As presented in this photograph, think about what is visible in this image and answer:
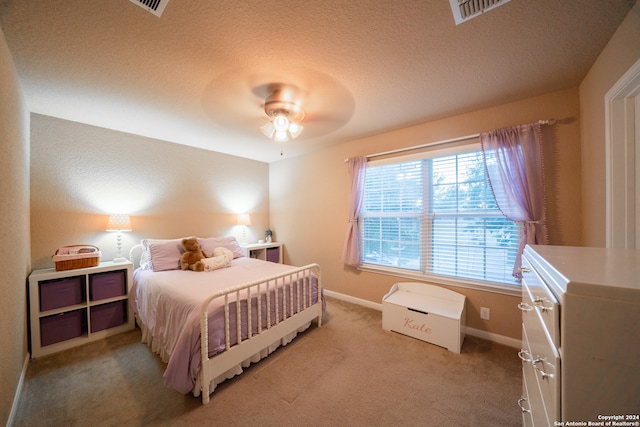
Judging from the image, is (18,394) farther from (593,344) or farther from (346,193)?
(346,193)

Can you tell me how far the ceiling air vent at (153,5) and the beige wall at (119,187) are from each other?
2277 millimetres

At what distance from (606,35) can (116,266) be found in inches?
175

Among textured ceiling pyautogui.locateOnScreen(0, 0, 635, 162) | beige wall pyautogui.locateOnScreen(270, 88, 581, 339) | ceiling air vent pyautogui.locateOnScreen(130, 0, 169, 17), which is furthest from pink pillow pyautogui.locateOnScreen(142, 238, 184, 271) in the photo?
ceiling air vent pyautogui.locateOnScreen(130, 0, 169, 17)

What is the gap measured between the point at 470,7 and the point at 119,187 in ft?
12.4

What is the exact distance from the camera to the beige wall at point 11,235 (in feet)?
4.32

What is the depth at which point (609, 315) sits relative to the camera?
49cm

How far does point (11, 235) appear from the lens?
4.93ft

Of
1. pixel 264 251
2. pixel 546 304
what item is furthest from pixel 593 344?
pixel 264 251

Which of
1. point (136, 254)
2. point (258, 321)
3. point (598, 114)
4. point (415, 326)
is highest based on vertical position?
point (598, 114)

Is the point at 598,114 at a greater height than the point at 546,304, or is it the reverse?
the point at 598,114

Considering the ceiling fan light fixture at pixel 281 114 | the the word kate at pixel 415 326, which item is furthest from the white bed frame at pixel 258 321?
the ceiling fan light fixture at pixel 281 114

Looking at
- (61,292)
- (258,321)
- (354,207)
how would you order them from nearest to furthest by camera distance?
1. (258,321)
2. (61,292)
3. (354,207)

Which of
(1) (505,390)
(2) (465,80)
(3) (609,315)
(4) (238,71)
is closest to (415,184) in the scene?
(2) (465,80)

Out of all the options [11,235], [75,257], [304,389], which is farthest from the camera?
[75,257]
